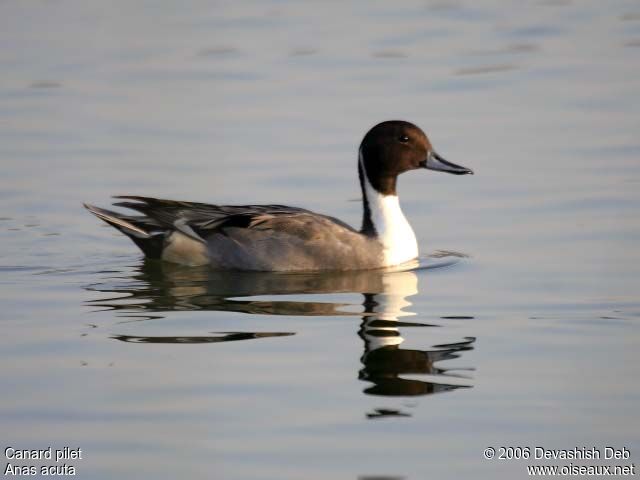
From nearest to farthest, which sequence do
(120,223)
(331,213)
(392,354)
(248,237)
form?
(392,354) → (248,237) → (120,223) → (331,213)

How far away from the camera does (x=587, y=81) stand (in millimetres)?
15758

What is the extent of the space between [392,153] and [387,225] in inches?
23.6

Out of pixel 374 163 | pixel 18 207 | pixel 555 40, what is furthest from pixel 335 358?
pixel 555 40

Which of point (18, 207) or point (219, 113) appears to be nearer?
point (18, 207)

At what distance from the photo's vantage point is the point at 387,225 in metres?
11.2

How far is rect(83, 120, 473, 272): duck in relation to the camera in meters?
11.0

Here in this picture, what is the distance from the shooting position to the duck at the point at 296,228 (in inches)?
432

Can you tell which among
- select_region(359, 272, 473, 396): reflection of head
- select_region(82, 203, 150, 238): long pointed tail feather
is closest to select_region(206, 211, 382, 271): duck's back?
select_region(82, 203, 150, 238): long pointed tail feather

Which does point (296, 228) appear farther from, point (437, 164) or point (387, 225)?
point (437, 164)

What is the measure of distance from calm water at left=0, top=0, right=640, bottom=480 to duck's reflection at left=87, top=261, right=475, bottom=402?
0.03 meters

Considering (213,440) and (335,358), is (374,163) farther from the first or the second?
(213,440)

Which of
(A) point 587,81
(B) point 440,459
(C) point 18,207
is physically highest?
(A) point 587,81

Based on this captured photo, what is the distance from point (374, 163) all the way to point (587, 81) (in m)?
4.99

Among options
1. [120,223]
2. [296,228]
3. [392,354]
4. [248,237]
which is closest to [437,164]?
[296,228]
